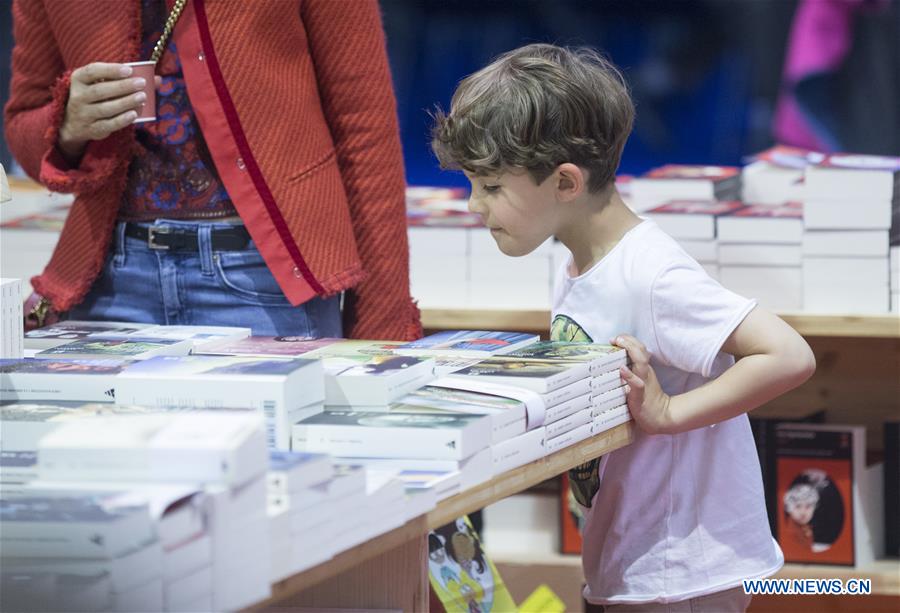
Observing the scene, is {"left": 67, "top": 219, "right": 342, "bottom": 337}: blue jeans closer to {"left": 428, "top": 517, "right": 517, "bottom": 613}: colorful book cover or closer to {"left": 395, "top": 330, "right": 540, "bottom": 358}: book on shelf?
{"left": 395, "top": 330, "right": 540, "bottom": 358}: book on shelf

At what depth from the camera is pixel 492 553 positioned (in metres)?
3.23

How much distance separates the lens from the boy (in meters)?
1.75

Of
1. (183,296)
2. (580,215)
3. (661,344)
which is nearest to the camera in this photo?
(661,344)

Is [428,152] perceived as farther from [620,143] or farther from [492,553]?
[620,143]

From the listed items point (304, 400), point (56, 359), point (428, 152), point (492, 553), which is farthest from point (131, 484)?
point (428, 152)

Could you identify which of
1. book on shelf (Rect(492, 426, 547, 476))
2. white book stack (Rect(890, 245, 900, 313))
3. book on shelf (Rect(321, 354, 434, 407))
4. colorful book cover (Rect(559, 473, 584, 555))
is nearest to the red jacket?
book on shelf (Rect(321, 354, 434, 407))

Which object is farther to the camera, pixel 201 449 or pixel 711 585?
pixel 711 585

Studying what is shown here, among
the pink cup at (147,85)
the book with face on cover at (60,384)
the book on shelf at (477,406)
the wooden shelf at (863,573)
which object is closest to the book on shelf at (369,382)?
the book on shelf at (477,406)

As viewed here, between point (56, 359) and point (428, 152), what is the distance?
206 cm

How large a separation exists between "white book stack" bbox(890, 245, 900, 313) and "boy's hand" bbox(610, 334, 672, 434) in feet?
4.41

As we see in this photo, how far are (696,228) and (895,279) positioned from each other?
0.45 meters

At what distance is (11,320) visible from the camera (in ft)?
5.48

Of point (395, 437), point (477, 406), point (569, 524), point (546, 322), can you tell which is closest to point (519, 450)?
point (477, 406)

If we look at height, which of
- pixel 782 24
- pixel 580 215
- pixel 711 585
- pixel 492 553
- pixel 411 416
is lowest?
pixel 492 553
